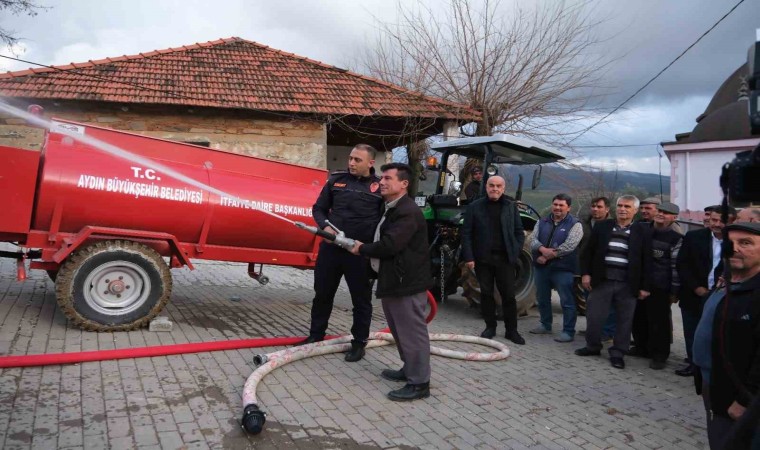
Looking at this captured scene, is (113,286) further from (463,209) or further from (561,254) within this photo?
(561,254)

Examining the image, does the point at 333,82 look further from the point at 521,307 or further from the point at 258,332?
the point at 258,332

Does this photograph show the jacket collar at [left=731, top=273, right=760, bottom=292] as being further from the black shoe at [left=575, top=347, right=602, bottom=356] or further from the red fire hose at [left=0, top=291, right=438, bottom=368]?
the black shoe at [left=575, top=347, right=602, bottom=356]

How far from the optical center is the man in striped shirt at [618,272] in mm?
5875

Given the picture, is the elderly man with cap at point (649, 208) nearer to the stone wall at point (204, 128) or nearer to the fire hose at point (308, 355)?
the fire hose at point (308, 355)

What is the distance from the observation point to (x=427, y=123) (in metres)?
14.8

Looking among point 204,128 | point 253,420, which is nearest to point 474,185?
point 253,420

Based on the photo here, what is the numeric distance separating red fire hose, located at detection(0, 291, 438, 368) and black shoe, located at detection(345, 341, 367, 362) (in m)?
0.64

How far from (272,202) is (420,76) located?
11.7 meters

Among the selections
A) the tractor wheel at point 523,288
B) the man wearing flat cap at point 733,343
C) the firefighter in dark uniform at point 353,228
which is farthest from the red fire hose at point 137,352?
the man wearing flat cap at point 733,343

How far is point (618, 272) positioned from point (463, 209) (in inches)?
103

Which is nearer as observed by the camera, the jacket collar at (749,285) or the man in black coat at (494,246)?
the jacket collar at (749,285)

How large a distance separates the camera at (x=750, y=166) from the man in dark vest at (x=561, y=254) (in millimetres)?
4268

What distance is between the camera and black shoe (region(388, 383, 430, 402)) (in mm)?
4352

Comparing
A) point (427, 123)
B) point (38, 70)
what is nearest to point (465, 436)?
point (427, 123)
